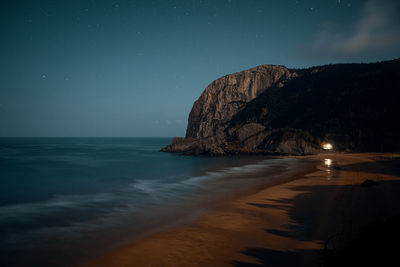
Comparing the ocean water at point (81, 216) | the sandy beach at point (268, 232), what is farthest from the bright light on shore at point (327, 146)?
the ocean water at point (81, 216)

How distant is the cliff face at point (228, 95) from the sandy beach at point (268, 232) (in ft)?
291

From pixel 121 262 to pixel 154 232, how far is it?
9.51 ft

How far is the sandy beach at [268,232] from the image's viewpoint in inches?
277

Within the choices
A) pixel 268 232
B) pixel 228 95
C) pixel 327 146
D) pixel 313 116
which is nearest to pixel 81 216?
pixel 268 232

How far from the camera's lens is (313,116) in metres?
69.9

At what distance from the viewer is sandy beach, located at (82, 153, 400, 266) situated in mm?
7027

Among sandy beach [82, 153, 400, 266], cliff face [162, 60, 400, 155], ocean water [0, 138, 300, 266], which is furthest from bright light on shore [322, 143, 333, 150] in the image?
ocean water [0, 138, 300, 266]

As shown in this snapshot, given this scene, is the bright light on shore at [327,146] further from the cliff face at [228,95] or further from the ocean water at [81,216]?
the cliff face at [228,95]

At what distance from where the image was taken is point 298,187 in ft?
57.2

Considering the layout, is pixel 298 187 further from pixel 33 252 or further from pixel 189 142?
pixel 189 142

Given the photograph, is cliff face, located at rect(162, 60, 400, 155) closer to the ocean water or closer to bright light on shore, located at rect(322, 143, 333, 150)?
bright light on shore, located at rect(322, 143, 333, 150)

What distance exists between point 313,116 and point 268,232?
2823 inches

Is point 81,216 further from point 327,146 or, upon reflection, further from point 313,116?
point 313,116

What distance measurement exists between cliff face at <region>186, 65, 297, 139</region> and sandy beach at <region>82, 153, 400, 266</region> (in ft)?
291
